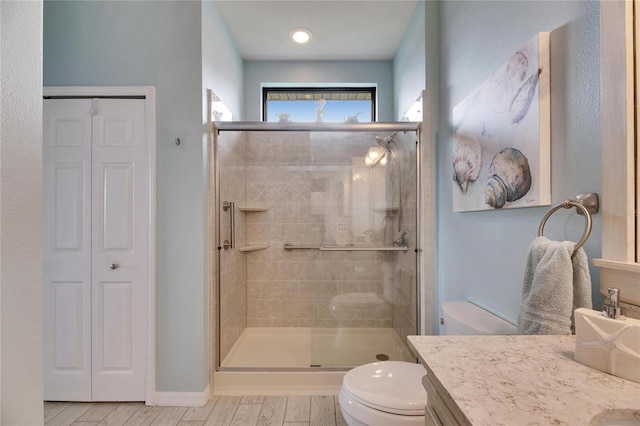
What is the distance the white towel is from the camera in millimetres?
860

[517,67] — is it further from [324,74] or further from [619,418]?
[324,74]

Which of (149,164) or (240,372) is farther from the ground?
(149,164)

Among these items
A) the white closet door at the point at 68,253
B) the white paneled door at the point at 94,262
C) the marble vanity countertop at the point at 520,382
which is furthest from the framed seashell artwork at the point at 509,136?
the white closet door at the point at 68,253

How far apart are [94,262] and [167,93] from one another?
121 cm

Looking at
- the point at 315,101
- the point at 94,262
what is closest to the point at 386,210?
the point at 315,101

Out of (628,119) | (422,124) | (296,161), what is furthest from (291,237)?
(628,119)

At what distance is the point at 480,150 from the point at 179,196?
181 centimetres

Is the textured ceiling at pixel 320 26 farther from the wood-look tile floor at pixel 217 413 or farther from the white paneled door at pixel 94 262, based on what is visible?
the wood-look tile floor at pixel 217 413

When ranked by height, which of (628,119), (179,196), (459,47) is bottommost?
(179,196)

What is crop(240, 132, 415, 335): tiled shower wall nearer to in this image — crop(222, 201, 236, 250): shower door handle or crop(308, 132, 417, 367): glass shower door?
crop(308, 132, 417, 367): glass shower door

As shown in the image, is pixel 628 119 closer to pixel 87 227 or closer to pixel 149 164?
pixel 149 164

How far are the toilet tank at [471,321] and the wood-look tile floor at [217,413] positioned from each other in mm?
917

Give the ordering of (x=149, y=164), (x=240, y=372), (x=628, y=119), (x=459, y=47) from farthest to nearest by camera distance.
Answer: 1. (x=240, y=372)
2. (x=149, y=164)
3. (x=459, y=47)
4. (x=628, y=119)

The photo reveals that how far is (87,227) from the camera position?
1.99m
